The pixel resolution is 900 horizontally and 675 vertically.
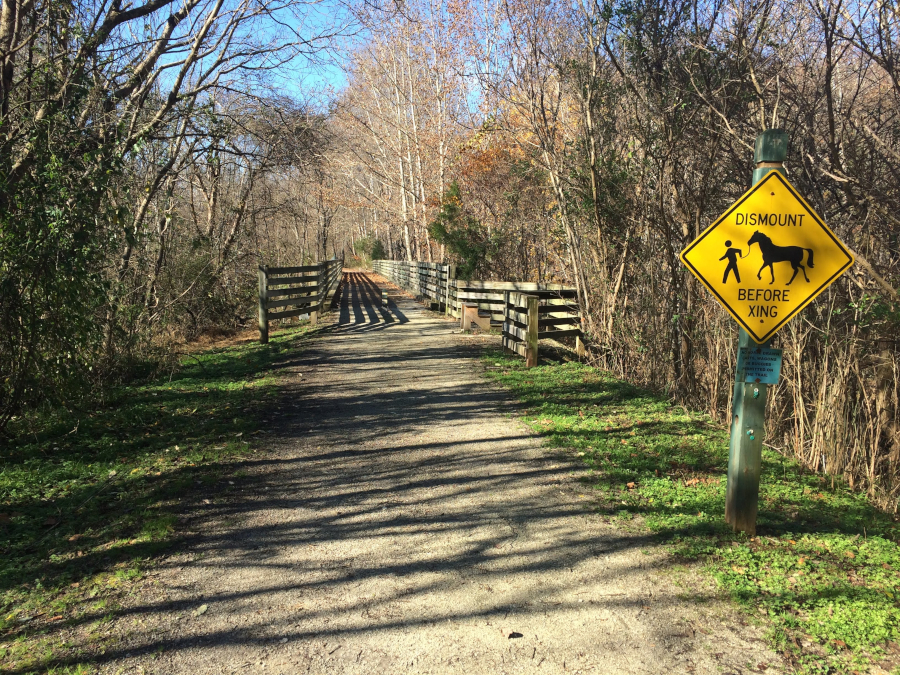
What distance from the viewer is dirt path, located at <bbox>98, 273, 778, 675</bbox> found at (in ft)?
9.32

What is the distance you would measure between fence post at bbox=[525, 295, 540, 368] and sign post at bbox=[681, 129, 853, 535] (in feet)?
18.2

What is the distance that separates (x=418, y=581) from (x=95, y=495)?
9.54 feet

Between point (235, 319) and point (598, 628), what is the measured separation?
14724 millimetres

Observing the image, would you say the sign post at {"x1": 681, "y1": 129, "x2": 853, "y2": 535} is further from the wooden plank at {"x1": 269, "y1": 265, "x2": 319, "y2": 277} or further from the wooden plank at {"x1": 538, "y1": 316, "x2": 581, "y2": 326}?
the wooden plank at {"x1": 269, "y1": 265, "x2": 319, "y2": 277}

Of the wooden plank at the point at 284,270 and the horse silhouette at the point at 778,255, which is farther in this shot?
the wooden plank at the point at 284,270

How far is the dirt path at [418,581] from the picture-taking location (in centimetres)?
284

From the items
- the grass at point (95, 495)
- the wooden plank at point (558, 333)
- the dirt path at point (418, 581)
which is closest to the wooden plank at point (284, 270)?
the grass at point (95, 495)

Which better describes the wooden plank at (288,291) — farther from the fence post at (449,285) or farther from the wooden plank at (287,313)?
the fence post at (449,285)

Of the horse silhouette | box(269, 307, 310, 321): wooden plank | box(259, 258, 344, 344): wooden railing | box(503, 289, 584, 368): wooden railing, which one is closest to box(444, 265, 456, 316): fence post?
box(259, 258, 344, 344): wooden railing

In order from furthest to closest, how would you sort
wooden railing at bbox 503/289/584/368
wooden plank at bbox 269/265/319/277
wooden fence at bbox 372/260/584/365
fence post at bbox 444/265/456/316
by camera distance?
fence post at bbox 444/265/456/316 → wooden plank at bbox 269/265/319/277 → wooden fence at bbox 372/260/584/365 → wooden railing at bbox 503/289/584/368

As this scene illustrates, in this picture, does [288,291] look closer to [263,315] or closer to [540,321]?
[263,315]

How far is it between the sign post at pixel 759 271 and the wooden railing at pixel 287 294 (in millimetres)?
10454

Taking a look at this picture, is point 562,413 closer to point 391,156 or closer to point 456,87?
point 456,87

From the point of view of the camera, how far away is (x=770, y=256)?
3.83 m
